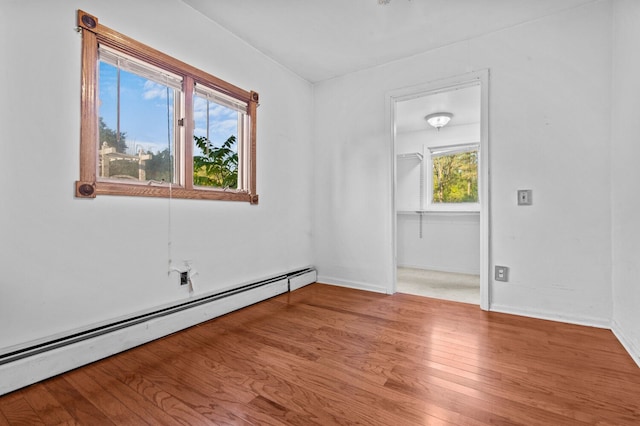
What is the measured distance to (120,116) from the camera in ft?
6.56

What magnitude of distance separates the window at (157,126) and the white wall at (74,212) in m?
0.07

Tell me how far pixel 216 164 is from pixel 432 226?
358 centimetres

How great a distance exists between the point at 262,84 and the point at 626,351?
11.7 feet

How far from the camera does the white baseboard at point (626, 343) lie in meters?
1.74

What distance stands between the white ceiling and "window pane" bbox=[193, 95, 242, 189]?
73cm

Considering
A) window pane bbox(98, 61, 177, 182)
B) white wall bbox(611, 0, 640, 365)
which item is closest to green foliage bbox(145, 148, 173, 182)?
window pane bbox(98, 61, 177, 182)

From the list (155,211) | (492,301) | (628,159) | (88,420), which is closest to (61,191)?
(155,211)

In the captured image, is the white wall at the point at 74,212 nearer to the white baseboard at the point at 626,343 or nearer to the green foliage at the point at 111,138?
the green foliage at the point at 111,138

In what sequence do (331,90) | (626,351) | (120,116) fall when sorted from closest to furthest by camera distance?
(626,351)
(120,116)
(331,90)

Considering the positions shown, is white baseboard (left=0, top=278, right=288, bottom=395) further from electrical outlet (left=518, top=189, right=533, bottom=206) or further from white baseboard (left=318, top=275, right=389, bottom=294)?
electrical outlet (left=518, top=189, right=533, bottom=206)

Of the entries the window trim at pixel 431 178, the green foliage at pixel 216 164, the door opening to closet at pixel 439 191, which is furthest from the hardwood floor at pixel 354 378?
the window trim at pixel 431 178

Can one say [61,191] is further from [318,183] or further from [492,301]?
[492,301]

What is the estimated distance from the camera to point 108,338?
180cm

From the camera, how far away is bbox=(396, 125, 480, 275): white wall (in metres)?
4.46
